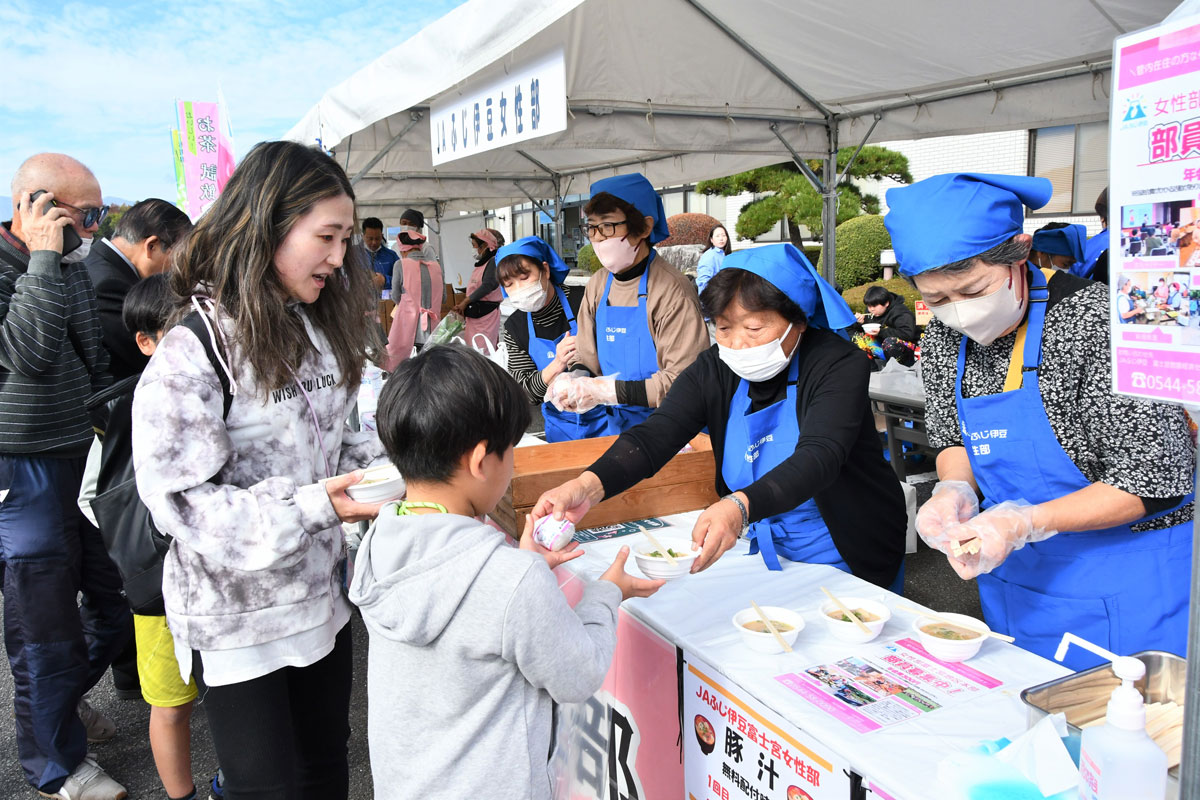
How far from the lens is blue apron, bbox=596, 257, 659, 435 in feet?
10.8

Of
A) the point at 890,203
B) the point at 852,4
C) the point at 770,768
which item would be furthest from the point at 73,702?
the point at 852,4

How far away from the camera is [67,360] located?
101 inches

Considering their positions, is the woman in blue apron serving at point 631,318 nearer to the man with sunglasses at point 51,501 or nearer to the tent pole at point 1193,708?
the man with sunglasses at point 51,501

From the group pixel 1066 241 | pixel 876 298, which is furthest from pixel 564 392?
pixel 876 298

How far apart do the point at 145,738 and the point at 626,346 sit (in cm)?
252

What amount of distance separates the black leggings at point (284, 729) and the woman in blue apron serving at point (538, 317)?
1970mm

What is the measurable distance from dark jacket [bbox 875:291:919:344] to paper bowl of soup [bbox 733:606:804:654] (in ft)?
18.6

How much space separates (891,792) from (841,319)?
119 centimetres

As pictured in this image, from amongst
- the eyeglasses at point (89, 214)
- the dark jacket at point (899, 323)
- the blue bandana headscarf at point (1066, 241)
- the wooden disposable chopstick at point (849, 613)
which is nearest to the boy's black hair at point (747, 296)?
the wooden disposable chopstick at point (849, 613)

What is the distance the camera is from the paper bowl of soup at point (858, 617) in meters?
1.58

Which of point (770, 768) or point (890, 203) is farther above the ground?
point (890, 203)

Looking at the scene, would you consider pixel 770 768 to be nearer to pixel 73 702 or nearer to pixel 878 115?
pixel 73 702

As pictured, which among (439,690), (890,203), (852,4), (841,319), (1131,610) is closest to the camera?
(439,690)

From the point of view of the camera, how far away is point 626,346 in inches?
132
